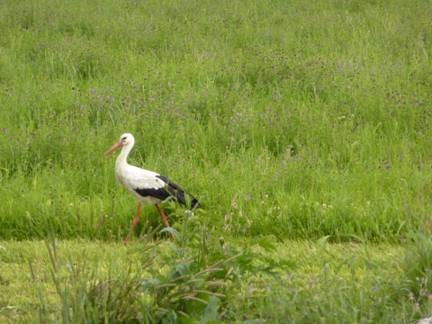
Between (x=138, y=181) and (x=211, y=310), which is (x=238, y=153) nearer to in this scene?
(x=138, y=181)

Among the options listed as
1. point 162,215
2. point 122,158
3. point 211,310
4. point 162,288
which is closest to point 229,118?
point 122,158

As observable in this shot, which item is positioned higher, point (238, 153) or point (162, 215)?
point (238, 153)

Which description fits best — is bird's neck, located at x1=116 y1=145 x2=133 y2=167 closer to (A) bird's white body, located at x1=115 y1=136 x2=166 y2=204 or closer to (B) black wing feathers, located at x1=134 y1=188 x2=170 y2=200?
(A) bird's white body, located at x1=115 y1=136 x2=166 y2=204

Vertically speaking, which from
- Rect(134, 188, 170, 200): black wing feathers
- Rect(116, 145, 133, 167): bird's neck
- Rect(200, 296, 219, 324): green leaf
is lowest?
Rect(134, 188, 170, 200): black wing feathers

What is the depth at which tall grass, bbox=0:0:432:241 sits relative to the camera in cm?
684

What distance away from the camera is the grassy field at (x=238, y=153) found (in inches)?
174

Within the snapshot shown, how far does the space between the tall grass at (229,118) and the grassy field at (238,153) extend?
26 millimetres

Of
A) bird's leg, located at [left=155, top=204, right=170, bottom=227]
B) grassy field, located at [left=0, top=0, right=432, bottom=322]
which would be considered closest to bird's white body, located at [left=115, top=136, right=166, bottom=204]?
bird's leg, located at [left=155, top=204, right=170, bottom=227]

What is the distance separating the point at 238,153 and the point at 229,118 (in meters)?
0.94

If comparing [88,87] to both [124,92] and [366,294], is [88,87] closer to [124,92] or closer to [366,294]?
[124,92]

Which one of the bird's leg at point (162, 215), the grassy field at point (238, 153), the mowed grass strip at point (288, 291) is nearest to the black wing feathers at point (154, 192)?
the bird's leg at point (162, 215)

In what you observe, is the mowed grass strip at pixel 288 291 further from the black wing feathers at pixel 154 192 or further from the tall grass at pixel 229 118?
the black wing feathers at pixel 154 192

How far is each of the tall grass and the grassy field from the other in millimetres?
26

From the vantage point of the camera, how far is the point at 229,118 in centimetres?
881
